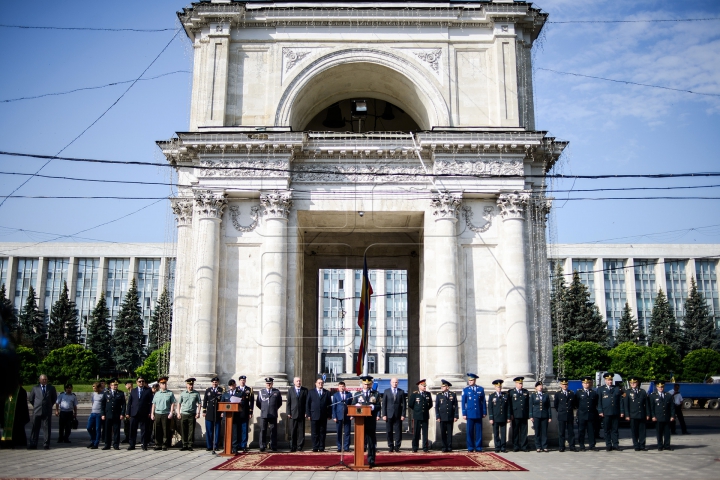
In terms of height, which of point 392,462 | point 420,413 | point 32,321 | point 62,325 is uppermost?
point 32,321

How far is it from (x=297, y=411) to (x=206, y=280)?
16.9ft

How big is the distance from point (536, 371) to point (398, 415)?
16.1 ft

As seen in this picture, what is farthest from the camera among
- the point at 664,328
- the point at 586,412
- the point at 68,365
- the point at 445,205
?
the point at 664,328

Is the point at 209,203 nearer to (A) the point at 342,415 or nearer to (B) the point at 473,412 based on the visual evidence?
(A) the point at 342,415

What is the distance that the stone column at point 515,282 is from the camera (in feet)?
67.2

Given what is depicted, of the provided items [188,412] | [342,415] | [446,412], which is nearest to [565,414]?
[446,412]

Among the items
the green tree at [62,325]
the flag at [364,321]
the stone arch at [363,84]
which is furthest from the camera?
the green tree at [62,325]

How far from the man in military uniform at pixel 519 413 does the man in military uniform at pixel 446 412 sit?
151cm

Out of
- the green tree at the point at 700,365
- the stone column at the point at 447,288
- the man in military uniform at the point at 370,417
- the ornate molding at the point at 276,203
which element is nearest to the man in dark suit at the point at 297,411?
the man in military uniform at the point at 370,417

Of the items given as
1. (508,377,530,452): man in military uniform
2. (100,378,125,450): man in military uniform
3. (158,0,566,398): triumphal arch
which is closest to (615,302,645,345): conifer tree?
(158,0,566,398): triumphal arch

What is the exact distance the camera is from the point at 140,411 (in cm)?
1800

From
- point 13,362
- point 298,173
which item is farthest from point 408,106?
point 13,362

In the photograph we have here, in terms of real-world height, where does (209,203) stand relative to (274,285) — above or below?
above

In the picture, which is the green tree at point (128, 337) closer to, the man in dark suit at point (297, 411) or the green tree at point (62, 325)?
the green tree at point (62, 325)
